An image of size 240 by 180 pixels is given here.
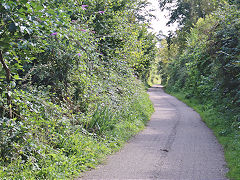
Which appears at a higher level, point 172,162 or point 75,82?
point 75,82

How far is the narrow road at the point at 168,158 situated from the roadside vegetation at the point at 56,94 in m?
0.48

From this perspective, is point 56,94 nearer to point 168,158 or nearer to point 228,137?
point 168,158

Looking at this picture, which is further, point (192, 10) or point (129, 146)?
point (192, 10)

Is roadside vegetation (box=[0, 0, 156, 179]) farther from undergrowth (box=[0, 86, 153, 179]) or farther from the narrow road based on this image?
the narrow road

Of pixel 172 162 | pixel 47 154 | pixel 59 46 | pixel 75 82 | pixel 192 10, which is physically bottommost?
pixel 172 162

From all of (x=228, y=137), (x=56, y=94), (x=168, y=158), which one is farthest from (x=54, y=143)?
(x=228, y=137)

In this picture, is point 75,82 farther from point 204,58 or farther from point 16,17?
point 204,58

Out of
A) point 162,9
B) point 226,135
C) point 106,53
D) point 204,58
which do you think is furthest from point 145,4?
point 226,135

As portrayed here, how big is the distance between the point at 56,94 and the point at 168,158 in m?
3.71

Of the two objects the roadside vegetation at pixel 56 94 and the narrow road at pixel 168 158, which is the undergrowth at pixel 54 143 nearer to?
the roadside vegetation at pixel 56 94

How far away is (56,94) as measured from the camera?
28.0 feet

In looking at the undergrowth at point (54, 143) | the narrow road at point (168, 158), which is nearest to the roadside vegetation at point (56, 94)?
the undergrowth at point (54, 143)

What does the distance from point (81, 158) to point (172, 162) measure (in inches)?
93.3

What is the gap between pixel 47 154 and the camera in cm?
609
